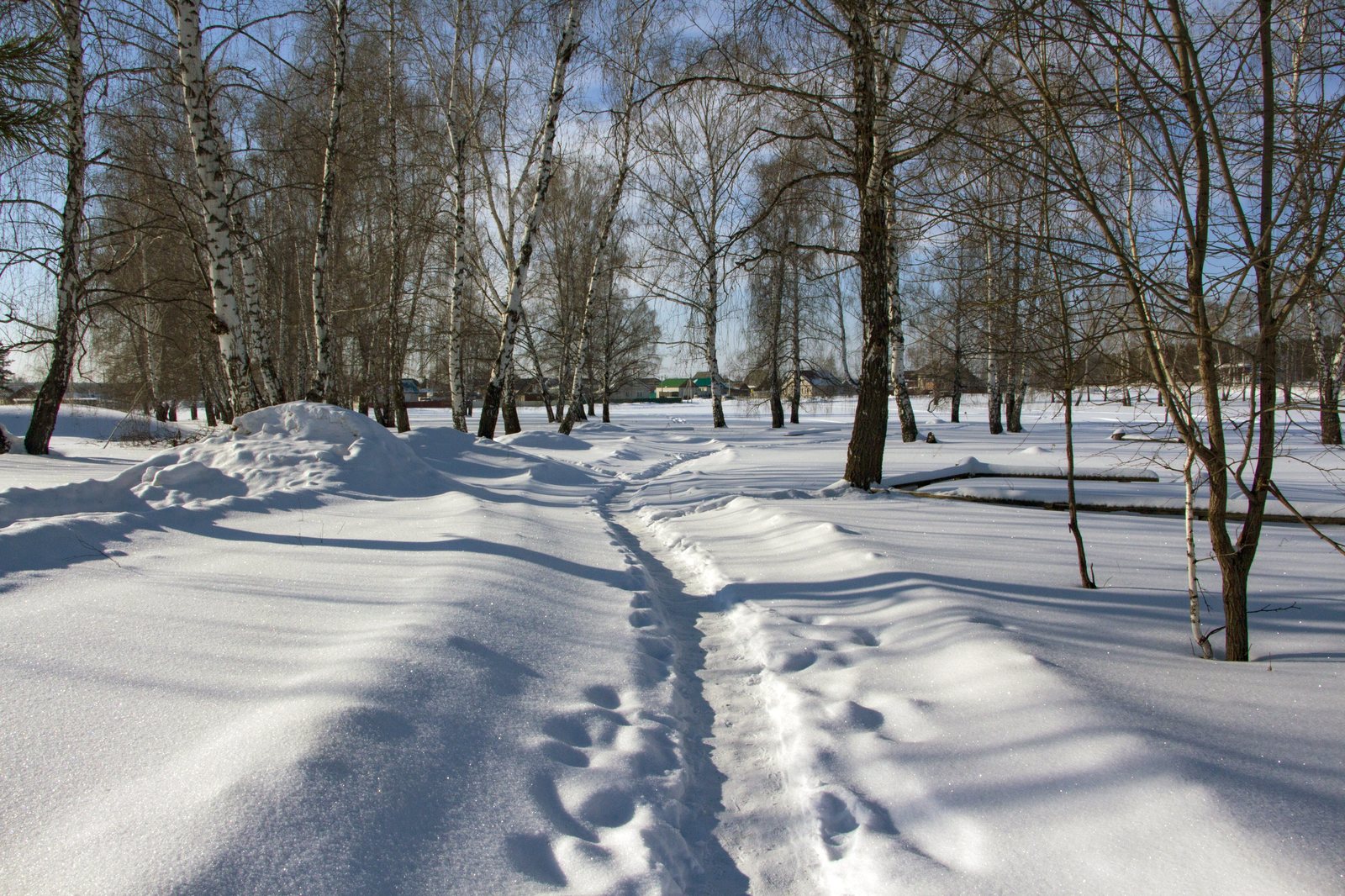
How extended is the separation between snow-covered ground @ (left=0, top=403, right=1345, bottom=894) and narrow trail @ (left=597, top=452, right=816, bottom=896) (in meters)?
0.01

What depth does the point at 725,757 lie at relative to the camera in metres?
2.77

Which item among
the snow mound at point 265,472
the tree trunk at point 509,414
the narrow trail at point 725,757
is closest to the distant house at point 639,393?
the tree trunk at point 509,414

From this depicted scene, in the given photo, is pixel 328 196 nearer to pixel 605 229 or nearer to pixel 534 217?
pixel 534 217

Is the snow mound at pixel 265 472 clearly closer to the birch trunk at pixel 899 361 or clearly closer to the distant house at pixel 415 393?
the birch trunk at pixel 899 361

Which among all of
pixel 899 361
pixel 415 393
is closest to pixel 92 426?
pixel 899 361

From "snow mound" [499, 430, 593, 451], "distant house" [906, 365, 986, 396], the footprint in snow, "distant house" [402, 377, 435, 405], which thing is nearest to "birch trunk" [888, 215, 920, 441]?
"distant house" [906, 365, 986, 396]

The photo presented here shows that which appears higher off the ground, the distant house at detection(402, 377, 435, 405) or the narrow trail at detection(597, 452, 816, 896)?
the distant house at detection(402, 377, 435, 405)

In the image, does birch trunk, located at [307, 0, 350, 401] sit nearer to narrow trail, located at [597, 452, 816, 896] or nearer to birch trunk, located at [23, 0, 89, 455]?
birch trunk, located at [23, 0, 89, 455]

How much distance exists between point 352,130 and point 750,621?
14.4 meters

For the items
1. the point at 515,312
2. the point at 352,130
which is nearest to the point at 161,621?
the point at 515,312

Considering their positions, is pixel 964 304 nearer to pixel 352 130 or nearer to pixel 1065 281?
pixel 1065 281

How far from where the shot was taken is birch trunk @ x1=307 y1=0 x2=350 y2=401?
10.6m

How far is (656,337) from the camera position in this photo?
3331cm

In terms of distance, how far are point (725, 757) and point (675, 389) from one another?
83.5 meters
